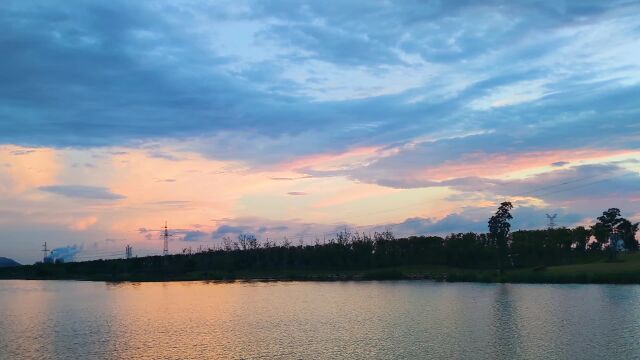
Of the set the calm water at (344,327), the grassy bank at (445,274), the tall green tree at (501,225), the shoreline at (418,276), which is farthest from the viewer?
the tall green tree at (501,225)

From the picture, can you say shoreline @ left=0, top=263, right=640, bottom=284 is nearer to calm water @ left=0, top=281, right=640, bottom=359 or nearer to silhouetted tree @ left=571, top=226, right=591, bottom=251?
calm water @ left=0, top=281, right=640, bottom=359

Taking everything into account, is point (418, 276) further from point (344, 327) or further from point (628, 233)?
point (344, 327)

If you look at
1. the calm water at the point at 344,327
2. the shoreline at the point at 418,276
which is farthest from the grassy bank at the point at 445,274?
the calm water at the point at 344,327

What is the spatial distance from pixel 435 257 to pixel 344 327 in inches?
4426

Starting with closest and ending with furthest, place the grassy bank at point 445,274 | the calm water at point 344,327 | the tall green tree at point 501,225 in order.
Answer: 1. the calm water at point 344,327
2. the grassy bank at point 445,274
3. the tall green tree at point 501,225

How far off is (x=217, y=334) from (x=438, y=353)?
64.4 feet

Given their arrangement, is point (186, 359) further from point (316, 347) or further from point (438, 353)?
point (438, 353)

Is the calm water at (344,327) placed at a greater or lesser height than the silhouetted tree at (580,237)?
lesser

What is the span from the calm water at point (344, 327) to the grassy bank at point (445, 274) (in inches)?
588

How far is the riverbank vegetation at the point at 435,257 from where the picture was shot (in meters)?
136

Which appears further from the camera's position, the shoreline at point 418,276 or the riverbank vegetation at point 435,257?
the riverbank vegetation at point 435,257

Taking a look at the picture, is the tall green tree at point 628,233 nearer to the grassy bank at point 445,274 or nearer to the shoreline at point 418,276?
the grassy bank at point 445,274

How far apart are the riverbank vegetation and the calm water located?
4638cm

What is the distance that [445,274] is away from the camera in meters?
136
